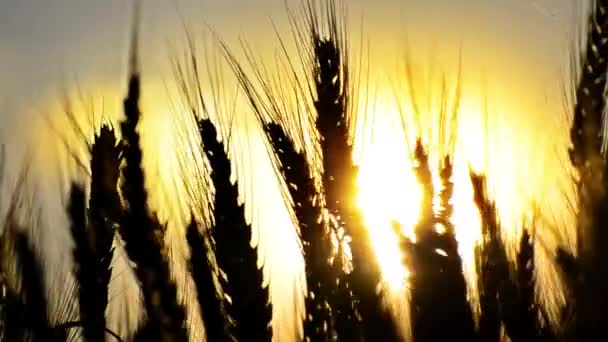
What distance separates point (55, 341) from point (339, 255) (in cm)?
87

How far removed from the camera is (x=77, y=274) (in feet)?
6.84

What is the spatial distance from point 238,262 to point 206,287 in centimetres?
25

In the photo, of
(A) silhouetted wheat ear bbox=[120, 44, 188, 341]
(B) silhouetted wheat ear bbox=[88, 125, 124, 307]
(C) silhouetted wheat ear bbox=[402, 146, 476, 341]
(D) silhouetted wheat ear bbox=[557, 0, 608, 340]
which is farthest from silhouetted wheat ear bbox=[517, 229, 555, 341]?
(B) silhouetted wheat ear bbox=[88, 125, 124, 307]

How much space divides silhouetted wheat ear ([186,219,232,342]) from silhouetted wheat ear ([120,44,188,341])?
0.20ft

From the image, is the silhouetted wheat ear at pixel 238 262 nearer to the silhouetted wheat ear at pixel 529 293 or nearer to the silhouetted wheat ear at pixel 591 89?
the silhouetted wheat ear at pixel 529 293

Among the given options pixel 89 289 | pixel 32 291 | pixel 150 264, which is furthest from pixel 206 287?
pixel 32 291

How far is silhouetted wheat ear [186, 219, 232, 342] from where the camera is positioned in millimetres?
1829

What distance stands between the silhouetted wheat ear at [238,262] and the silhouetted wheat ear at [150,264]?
14 centimetres

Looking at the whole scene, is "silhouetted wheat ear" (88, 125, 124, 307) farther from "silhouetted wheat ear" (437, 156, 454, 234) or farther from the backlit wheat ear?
"silhouetted wheat ear" (437, 156, 454, 234)

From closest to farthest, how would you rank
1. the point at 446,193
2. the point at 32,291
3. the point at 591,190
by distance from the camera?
1. the point at 591,190
2. the point at 446,193
3. the point at 32,291

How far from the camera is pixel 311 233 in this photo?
1746mm

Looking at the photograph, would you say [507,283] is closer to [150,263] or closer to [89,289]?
[150,263]

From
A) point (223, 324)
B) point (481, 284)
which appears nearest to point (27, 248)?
point (223, 324)

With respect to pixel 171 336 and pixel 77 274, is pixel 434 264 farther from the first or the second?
pixel 77 274
